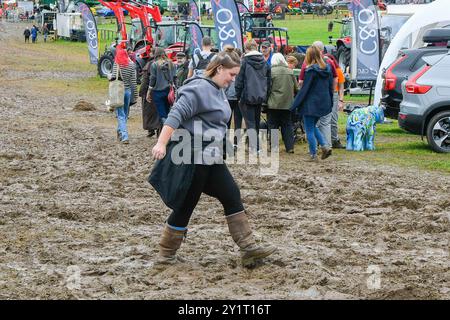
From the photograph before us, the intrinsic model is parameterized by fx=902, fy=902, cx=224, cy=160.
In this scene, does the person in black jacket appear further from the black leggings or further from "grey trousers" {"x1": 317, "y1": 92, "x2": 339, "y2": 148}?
the black leggings

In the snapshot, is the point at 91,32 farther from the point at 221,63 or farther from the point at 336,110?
the point at 221,63

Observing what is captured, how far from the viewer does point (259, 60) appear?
14.0 metres

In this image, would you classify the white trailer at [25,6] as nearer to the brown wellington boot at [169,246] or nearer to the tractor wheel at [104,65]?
the tractor wheel at [104,65]

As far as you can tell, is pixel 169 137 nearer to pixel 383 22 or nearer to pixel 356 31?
pixel 356 31

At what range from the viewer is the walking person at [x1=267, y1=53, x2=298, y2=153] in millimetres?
14344

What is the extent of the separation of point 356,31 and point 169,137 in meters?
16.2

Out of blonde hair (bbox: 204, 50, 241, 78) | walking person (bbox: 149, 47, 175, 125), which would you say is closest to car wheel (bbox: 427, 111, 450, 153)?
walking person (bbox: 149, 47, 175, 125)

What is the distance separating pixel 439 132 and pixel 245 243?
8.18 metres

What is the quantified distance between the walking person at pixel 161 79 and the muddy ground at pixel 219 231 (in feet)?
3.24

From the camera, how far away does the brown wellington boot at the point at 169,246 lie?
7621 millimetres

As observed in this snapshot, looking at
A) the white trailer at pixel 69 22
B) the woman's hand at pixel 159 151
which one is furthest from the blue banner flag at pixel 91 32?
the woman's hand at pixel 159 151

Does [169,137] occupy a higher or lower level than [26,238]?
higher

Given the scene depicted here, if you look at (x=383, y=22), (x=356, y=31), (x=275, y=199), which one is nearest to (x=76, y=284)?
(x=275, y=199)

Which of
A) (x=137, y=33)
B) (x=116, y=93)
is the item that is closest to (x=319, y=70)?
(x=116, y=93)
